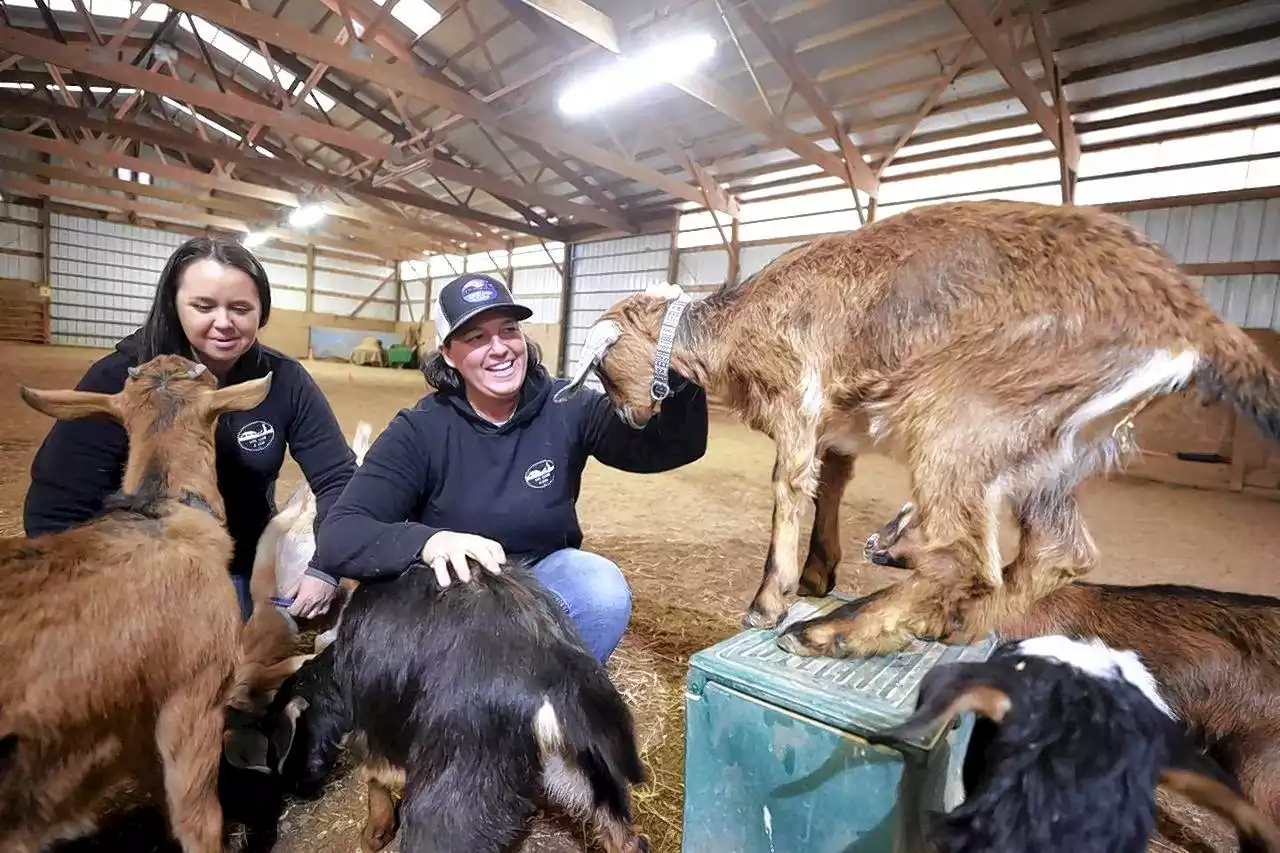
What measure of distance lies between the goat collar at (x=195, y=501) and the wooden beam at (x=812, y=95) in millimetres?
7951

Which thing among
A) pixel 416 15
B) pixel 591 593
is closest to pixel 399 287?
pixel 416 15

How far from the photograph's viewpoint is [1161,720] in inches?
53.0

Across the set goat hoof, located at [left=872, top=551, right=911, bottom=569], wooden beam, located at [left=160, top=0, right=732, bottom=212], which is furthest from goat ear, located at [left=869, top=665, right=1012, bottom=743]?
wooden beam, located at [left=160, top=0, right=732, bottom=212]

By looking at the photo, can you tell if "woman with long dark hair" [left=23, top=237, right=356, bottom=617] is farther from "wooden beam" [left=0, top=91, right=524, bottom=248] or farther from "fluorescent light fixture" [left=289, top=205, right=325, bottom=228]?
"fluorescent light fixture" [left=289, top=205, right=325, bottom=228]

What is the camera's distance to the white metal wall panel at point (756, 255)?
1300 cm

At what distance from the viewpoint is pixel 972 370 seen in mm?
1810

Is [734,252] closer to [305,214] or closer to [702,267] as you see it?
[702,267]

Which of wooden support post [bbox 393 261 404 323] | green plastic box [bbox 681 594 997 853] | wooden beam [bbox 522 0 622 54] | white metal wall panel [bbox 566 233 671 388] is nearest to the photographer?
green plastic box [bbox 681 594 997 853]

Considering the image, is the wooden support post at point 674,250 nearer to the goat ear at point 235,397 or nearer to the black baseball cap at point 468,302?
the black baseball cap at point 468,302

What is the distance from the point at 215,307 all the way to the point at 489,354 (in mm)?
1037

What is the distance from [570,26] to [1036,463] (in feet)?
25.2

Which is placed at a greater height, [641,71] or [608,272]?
[641,71]

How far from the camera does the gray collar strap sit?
229 centimetres

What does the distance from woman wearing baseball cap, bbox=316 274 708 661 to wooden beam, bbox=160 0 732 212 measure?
7.71m
